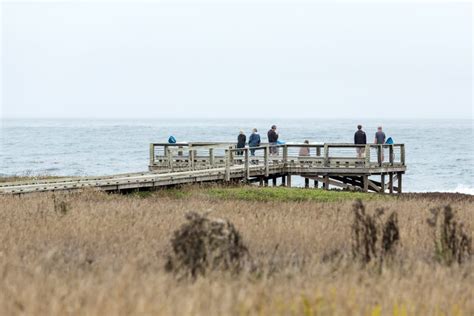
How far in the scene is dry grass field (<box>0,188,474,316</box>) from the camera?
7.75 meters

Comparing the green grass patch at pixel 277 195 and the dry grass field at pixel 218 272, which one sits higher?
the dry grass field at pixel 218 272

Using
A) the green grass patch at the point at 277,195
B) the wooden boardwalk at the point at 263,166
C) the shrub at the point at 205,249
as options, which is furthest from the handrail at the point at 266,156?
the shrub at the point at 205,249

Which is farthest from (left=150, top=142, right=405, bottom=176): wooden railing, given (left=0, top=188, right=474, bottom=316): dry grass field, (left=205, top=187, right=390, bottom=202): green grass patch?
(left=0, top=188, right=474, bottom=316): dry grass field

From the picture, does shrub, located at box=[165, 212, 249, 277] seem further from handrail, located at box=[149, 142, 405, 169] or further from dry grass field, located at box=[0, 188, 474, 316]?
handrail, located at box=[149, 142, 405, 169]

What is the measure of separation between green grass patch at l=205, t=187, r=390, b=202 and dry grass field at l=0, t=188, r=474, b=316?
847 centimetres

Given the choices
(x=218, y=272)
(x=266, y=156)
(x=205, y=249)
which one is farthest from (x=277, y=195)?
(x=218, y=272)

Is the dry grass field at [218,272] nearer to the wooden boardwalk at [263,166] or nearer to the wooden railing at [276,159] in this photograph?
the wooden boardwalk at [263,166]

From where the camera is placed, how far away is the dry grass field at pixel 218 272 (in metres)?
7.75

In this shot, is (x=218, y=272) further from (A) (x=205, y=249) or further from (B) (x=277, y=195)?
(B) (x=277, y=195)

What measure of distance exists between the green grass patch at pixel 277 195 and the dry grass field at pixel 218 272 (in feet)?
27.8

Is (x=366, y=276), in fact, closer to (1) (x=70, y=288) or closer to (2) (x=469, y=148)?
(1) (x=70, y=288)

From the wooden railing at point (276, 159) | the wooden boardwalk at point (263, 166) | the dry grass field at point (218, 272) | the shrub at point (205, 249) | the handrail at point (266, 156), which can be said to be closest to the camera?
the dry grass field at point (218, 272)

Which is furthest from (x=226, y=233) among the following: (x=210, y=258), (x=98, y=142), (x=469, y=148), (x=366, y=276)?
(x=98, y=142)

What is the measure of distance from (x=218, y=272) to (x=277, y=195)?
61.1 ft
